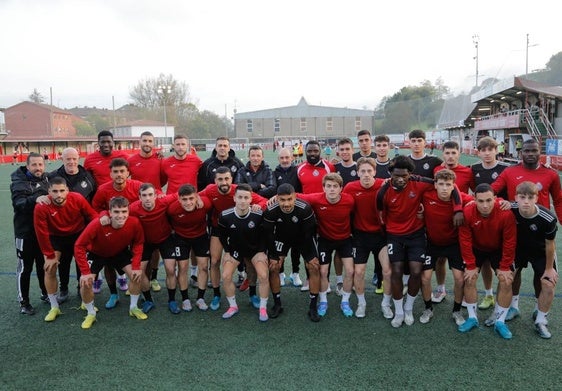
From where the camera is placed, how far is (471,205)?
14.9ft

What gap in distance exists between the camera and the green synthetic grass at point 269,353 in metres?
3.64

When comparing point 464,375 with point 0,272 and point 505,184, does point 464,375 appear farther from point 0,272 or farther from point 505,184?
point 0,272

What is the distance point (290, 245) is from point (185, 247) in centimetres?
135

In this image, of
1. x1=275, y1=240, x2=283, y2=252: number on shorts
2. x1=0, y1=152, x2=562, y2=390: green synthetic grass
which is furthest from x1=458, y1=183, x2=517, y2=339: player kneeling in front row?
x1=275, y1=240, x2=283, y2=252: number on shorts

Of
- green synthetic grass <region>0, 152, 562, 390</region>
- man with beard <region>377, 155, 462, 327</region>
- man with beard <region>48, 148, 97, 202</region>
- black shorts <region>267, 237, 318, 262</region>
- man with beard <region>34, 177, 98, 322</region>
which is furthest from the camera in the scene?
man with beard <region>48, 148, 97, 202</region>

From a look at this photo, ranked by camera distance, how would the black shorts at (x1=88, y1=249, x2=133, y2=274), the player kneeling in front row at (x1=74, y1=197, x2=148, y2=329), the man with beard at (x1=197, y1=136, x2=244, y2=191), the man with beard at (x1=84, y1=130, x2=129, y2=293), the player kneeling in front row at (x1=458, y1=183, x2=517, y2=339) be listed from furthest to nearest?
the man with beard at (x1=197, y1=136, x2=244, y2=191) → the man with beard at (x1=84, y1=130, x2=129, y2=293) → the black shorts at (x1=88, y1=249, x2=133, y2=274) → the player kneeling in front row at (x1=74, y1=197, x2=148, y2=329) → the player kneeling in front row at (x1=458, y1=183, x2=517, y2=339)

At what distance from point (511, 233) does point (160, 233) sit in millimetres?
4035

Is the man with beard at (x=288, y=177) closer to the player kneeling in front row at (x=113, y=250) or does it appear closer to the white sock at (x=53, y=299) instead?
the player kneeling in front row at (x=113, y=250)

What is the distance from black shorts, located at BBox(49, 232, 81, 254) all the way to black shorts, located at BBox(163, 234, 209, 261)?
120cm

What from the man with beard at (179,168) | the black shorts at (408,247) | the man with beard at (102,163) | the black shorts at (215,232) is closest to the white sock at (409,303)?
the black shorts at (408,247)

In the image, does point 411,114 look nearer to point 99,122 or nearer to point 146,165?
point 99,122

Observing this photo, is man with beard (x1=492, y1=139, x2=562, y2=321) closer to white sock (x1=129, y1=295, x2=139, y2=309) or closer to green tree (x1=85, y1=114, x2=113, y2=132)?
white sock (x1=129, y1=295, x2=139, y2=309)

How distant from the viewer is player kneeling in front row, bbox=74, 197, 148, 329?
4.84 m

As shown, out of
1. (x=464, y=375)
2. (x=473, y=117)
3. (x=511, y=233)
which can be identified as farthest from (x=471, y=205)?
(x=473, y=117)
